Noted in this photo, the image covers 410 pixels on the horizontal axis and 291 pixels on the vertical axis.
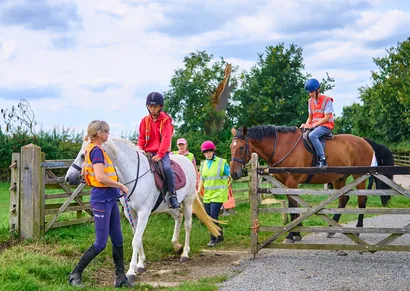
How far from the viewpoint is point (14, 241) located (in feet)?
29.5

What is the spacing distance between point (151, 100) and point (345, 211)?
11.9 ft

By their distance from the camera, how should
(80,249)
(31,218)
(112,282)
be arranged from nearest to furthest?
1. (112,282)
2. (80,249)
3. (31,218)

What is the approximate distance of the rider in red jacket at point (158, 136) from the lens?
7.72 metres

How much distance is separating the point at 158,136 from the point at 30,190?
9.87ft

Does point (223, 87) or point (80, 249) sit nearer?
point (80, 249)

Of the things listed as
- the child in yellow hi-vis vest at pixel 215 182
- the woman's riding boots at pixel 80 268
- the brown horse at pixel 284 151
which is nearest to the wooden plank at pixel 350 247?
the brown horse at pixel 284 151

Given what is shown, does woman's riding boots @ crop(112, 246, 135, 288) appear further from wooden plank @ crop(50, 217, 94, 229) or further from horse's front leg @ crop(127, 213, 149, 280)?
wooden plank @ crop(50, 217, 94, 229)

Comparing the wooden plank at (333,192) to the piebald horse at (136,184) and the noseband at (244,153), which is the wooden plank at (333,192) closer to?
the noseband at (244,153)

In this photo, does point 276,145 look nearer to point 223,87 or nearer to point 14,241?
point 14,241

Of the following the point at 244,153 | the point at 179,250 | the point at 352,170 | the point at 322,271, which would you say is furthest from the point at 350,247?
the point at 179,250

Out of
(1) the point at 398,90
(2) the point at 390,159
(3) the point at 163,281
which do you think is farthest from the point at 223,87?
(3) the point at 163,281

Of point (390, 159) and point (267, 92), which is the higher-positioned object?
point (267, 92)

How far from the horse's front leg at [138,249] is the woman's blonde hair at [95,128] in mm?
1683

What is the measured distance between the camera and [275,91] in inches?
1640
